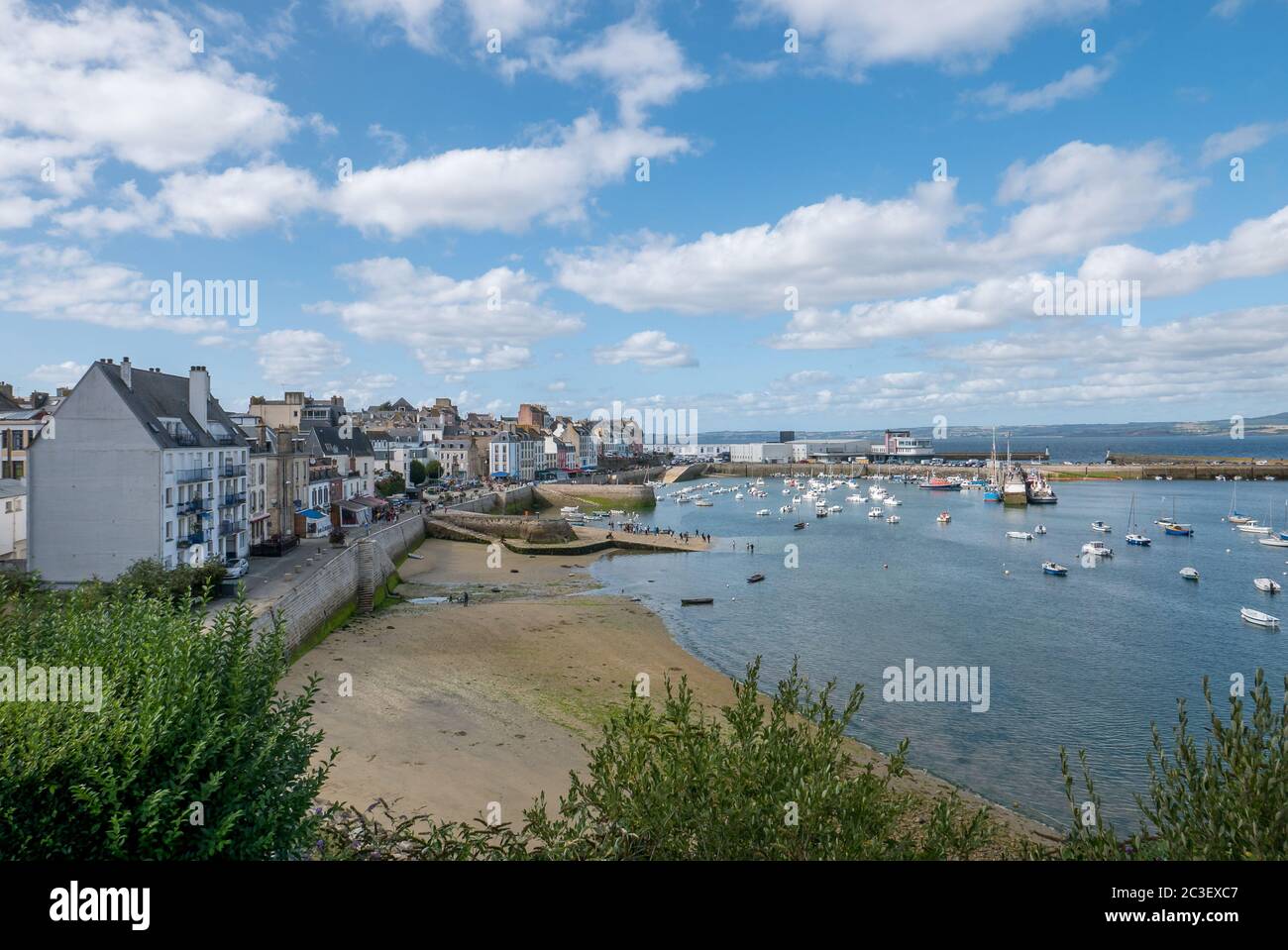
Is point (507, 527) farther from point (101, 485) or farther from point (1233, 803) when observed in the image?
point (1233, 803)

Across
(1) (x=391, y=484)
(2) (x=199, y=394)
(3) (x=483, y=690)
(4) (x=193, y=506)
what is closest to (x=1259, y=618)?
(3) (x=483, y=690)

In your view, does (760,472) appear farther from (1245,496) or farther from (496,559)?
(496,559)

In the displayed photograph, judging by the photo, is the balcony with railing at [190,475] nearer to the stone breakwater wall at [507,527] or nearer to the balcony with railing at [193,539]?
the balcony with railing at [193,539]

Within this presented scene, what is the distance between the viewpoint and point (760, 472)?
177000 mm

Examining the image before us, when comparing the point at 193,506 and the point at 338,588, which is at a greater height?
the point at 193,506

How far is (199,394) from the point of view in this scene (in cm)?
3766

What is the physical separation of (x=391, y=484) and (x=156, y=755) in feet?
249

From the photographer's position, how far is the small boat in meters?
37.9

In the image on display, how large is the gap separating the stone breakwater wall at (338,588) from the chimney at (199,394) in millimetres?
9263

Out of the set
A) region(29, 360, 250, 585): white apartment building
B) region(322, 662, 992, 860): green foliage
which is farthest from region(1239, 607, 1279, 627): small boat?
region(29, 360, 250, 585): white apartment building

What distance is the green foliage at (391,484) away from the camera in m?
78.7

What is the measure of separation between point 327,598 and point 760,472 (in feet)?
490
